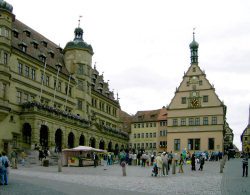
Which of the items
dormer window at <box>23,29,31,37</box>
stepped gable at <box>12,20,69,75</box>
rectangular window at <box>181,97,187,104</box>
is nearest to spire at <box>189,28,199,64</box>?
rectangular window at <box>181,97,187,104</box>

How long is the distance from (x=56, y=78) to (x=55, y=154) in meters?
13.9

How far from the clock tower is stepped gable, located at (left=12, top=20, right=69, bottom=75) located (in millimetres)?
21969

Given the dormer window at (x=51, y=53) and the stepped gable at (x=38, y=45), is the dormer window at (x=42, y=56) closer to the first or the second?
the stepped gable at (x=38, y=45)

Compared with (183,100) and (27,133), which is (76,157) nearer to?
(27,133)

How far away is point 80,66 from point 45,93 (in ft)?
33.6

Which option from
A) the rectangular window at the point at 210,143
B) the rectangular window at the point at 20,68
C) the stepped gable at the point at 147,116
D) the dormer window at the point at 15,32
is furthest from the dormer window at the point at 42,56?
the stepped gable at the point at 147,116

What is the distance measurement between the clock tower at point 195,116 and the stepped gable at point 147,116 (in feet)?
57.4

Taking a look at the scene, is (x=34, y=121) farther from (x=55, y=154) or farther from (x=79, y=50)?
(x=79, y=50)

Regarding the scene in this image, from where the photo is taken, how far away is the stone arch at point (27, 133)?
1714 inches

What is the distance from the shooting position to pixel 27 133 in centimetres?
4459

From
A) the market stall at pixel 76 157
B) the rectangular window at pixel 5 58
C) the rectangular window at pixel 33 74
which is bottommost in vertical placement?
the market stall at pixel 76 157

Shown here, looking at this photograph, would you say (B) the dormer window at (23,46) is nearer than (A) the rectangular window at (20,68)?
No

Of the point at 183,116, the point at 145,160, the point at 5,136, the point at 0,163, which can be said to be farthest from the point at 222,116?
the point at 0,163

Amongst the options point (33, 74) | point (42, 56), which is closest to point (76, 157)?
point (33, 74)
